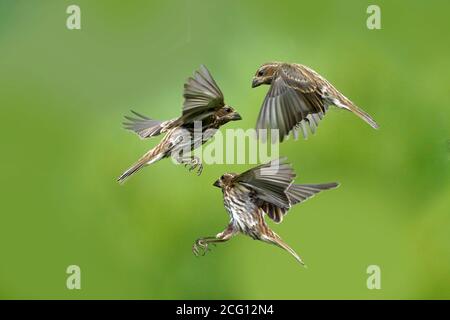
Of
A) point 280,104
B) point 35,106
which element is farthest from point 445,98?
point 35,106

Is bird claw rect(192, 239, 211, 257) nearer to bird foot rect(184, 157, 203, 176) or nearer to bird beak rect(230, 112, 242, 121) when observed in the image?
bird foot rect(184, 157, 203, 176)

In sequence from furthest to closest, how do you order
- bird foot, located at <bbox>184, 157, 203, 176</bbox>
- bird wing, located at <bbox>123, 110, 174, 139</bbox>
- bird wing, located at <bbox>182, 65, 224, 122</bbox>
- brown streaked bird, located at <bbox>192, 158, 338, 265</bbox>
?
bird wing, located at <bbox>123, 110, 174, 139</bbox>, bird foot, located at <bbox>184, 157, 203, 176</bbox>, brown streaked bird, located at <bbox>192, 158, 338, 265</bbox>, bird wing, located at <bbox>182, 65, 224, 122</bbox>

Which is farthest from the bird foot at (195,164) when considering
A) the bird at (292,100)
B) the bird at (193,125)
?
the bird at (292,100)

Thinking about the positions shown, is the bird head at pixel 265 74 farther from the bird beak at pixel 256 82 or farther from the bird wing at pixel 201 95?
the bird wing at pixel 201 95

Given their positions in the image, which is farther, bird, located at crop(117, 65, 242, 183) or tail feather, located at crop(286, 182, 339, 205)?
tail feather, located at crop(286, 182, 339, 205)

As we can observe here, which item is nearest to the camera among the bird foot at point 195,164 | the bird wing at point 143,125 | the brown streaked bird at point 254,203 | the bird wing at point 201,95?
the bird wing at point 201,95

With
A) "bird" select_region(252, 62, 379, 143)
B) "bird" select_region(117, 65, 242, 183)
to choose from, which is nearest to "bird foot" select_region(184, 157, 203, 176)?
"bird" select_region(117, 65, 242, 183)

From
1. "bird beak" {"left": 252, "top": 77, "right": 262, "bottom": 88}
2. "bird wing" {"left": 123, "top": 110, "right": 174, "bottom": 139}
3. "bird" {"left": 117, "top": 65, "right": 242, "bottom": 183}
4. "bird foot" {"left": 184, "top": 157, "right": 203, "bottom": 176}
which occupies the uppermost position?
"bird beak" {"left": 252, "top": 77, "right": 262, "bottom": 88}

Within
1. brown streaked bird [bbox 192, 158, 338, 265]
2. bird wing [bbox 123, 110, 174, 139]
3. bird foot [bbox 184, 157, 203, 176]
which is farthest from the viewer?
bird wing [bbox 123, 110, 174, 139]
